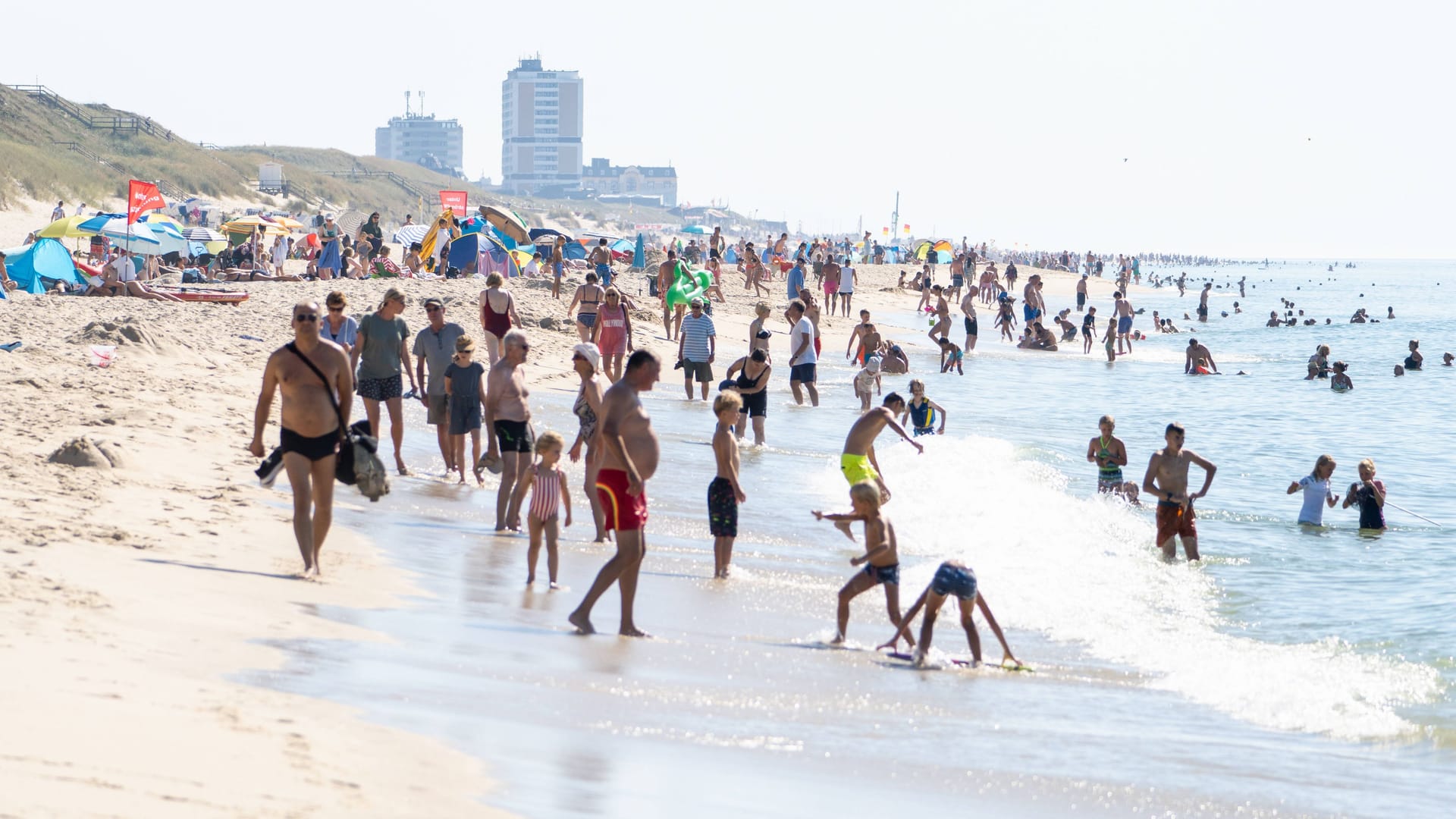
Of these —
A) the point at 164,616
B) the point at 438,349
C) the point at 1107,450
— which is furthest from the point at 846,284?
the point at 164,616

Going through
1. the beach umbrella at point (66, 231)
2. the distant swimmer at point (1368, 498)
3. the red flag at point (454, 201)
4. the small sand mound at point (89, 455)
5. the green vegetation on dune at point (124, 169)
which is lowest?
the distant swimmer at point (1368, 498)

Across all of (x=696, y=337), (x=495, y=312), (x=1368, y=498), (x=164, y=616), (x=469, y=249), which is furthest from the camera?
(x=469, y=249)

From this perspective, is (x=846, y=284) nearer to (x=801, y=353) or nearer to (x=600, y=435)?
(x=801, y=353)

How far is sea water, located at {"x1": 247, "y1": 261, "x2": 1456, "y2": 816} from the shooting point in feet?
16.8

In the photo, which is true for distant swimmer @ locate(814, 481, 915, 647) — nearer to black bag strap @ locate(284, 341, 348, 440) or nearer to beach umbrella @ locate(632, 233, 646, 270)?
black bag strap @ locate(284, 341, 348, 440)

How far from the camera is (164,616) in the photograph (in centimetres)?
575

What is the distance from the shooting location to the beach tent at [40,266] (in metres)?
23.0

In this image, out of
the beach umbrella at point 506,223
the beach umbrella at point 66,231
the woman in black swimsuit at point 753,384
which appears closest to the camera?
the woman in black swimsuit at point 753,384

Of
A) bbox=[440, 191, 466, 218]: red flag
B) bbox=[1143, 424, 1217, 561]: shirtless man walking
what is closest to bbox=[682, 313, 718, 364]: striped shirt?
bbox=[1143, 424, 1217, 561]: shirtless man walking

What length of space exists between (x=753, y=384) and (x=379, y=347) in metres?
4.43

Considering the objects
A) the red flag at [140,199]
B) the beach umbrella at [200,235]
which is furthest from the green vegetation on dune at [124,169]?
the red flag at [140,199]

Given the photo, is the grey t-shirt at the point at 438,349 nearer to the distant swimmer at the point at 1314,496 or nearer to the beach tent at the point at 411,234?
the distant swimmer at the point at 1314,496

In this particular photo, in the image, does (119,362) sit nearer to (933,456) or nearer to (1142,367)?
(933,456)

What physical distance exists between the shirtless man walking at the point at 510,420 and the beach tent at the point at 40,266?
1703cm
